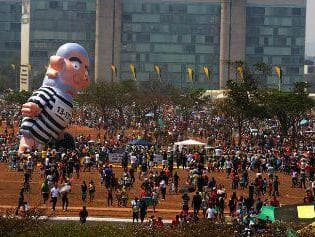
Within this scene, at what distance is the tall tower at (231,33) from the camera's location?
136 metres

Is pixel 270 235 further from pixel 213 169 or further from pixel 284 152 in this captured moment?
pixel 284 152

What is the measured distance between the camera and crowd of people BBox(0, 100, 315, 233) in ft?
117

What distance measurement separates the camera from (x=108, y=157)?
51.2m

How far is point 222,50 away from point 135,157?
90589mm

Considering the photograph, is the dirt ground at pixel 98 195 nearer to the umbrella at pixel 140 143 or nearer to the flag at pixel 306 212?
the umbrella at pixel 140 143

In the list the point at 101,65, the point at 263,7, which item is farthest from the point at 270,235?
the point at 263,7

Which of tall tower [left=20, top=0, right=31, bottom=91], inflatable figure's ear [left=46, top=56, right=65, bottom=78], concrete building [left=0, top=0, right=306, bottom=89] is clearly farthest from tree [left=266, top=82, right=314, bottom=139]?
tall tower [left=20, top=0, right=31, bottom=91]

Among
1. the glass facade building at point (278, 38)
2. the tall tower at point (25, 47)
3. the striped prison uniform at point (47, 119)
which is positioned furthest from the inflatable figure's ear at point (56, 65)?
the glass facade building at point (278, 38)

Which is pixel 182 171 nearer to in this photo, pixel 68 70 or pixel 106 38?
pixel 68 70

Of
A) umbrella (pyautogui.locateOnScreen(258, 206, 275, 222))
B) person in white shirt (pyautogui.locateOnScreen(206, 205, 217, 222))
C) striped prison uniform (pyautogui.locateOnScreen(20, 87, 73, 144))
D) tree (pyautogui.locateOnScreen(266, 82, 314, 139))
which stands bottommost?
person in white shirt (pyautogui.locateOnScreen(206, 205, 217, 222))

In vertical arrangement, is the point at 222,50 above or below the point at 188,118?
above

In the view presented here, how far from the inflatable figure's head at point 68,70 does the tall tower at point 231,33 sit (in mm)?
83815

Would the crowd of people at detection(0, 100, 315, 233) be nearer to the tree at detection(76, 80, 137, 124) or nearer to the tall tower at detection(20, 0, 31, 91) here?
the tree at detection(76, 80, 137, 124)

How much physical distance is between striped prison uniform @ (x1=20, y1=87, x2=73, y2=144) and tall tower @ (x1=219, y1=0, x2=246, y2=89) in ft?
281
